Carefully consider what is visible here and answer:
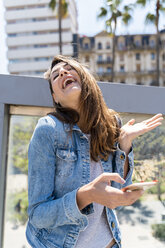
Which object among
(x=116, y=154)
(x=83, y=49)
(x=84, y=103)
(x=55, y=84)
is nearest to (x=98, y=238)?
(x=116, y=154)

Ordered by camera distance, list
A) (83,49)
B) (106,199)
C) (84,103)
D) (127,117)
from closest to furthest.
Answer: (106,199)
(84,103)
(127,117)
(83,49)

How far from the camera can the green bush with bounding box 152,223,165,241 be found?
2.46m

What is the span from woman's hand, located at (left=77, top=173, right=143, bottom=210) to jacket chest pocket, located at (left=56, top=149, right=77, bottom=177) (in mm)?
143

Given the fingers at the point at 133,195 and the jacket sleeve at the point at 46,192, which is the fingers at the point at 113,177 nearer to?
the fingers at the point at 133,195

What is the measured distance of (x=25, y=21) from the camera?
167 ft

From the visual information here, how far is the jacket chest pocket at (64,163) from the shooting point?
1131 mm

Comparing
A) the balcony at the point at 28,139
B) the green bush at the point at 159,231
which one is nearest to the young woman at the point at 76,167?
the balcony at the point at 28,139

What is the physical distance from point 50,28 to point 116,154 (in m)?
51.9

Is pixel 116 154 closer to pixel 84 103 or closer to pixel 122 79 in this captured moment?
pixel 84 103

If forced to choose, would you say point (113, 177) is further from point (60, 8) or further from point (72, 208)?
point (60, 8)

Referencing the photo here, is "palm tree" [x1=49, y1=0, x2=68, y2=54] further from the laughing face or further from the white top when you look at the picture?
the white top

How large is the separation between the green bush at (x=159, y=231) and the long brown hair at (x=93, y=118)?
4.94 feet

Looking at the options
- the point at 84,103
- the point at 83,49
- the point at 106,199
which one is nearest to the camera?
the point at 106,199

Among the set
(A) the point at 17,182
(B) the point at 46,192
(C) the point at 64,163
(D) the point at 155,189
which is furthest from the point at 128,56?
(B) the point at 46,192
